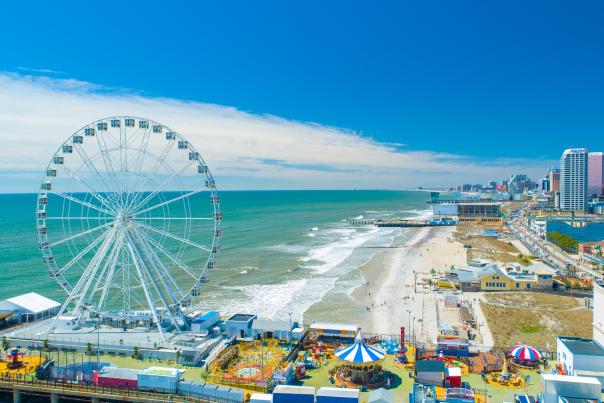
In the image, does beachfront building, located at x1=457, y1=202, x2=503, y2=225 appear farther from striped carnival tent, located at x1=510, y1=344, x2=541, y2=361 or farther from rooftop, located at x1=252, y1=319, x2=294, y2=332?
rooftop, located at x1=252, y1=319, x2=294, y2=332

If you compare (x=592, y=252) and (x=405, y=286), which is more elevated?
(x=592, y=252)

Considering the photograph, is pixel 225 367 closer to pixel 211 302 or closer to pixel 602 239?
pixel 211 302

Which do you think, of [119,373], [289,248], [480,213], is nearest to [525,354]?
[119,373]

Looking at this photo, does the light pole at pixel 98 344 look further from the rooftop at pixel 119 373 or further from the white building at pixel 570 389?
the white building at pixel 570 389

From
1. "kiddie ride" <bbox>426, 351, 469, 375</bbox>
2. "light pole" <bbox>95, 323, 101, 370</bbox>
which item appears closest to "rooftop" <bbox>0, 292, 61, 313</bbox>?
"light pole" <bbox>95, 323, 101, 370</bbox>

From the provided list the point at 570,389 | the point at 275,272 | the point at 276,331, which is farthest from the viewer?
the point at 275,272

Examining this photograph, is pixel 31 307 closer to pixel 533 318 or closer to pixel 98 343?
pixel 98 343

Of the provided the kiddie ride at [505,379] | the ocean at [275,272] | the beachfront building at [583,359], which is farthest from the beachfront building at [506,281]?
the kiddie ride at [505,379]
